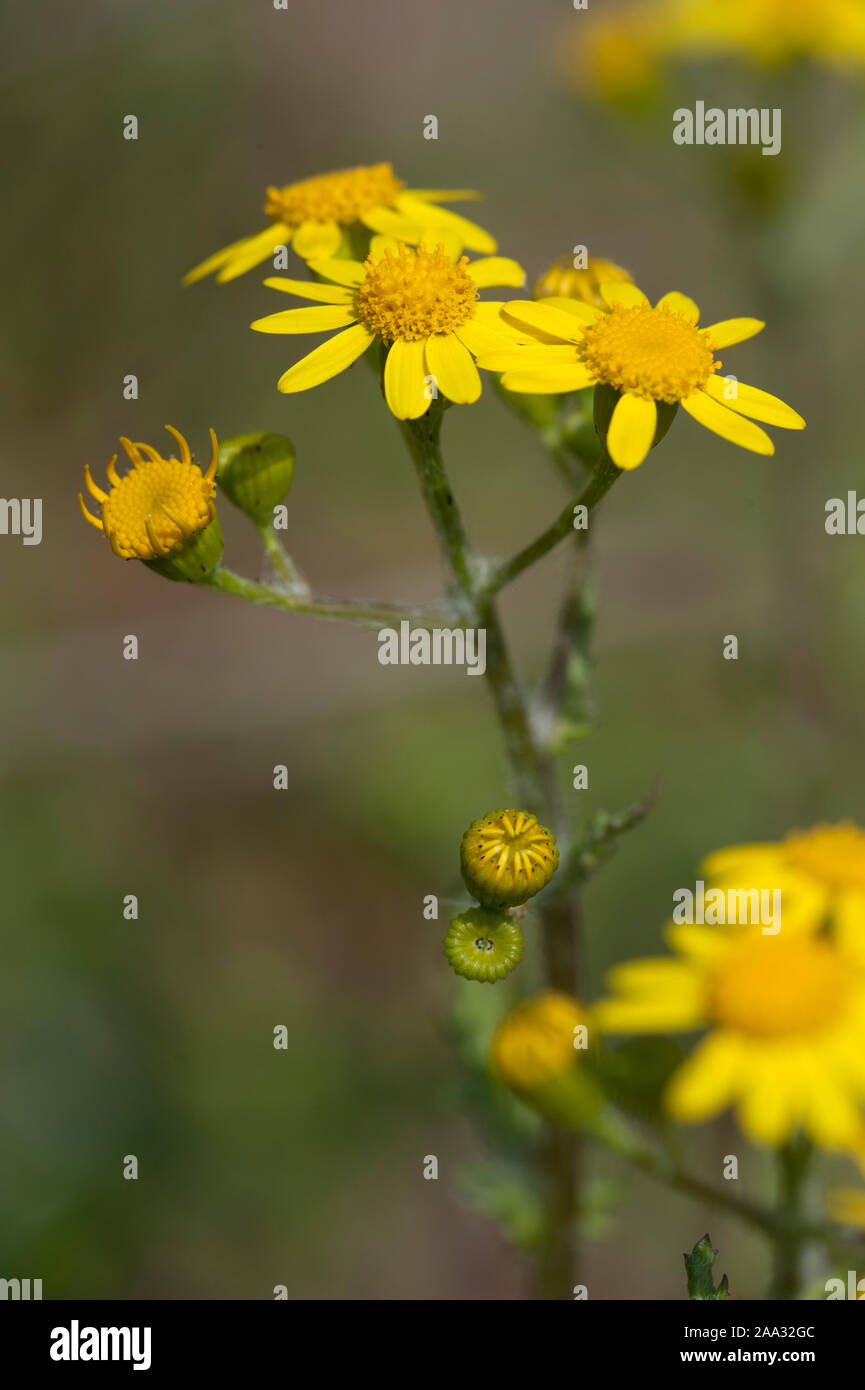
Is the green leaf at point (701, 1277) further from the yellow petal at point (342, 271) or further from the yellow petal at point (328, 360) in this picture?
the yellow petal at point (342, 271)

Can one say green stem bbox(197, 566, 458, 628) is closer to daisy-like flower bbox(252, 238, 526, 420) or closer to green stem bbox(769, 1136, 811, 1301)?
daisy-like flower bbox(252, 238, 526, 420)

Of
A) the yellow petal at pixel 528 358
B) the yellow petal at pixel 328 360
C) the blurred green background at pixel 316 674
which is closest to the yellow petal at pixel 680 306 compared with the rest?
the yellow petal at pixel 528 358

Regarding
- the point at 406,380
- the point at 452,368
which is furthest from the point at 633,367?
the point at 406,380

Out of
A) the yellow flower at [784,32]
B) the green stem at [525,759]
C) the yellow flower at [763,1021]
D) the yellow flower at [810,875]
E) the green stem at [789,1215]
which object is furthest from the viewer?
the yellow flower at [784,32]
